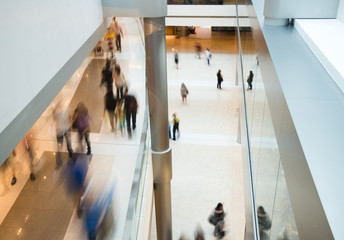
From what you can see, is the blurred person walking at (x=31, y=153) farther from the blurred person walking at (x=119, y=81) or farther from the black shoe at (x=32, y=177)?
the blurred person walking at (x=119, y=81)

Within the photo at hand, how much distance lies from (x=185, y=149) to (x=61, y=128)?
579 cm

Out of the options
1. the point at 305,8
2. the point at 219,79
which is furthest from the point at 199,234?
the point at 219,79

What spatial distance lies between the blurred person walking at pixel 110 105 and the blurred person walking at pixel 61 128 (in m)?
1.13

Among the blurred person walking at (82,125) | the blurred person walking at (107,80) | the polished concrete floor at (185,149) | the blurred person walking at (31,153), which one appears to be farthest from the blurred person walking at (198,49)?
the blurred person walking at (31,153)

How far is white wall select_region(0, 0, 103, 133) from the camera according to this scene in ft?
8.51

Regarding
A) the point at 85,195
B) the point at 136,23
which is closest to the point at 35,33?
the point at 85,195

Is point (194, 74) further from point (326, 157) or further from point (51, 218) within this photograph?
point (326, 157)

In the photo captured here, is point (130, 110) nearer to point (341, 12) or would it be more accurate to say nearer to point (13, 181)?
point (13, 181)

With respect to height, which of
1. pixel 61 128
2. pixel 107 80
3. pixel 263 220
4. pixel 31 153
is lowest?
pixel 31 153

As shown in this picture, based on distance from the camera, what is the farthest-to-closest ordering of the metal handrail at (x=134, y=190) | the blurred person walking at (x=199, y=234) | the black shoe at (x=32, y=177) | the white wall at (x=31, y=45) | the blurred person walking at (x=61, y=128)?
the blurred person walking at (x=199, y=234)
the blurred person walking at (x=61, y=128)
the black shoe at (x=32, y=177)
the metal handrail at (x=134, y=190)
the white wall at (x=31, y=45)

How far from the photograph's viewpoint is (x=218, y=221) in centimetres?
950

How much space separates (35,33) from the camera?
3158mm

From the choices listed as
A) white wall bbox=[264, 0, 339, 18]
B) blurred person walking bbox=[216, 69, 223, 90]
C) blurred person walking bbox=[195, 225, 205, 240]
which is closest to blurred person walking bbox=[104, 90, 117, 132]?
blurred person walking bbox=[195, 225, 205, 240]

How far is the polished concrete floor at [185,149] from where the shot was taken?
7781mm
